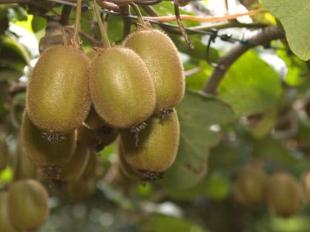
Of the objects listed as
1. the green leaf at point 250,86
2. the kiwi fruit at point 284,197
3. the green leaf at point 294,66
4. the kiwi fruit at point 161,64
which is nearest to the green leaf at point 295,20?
the kiwi fruit at point 161,64

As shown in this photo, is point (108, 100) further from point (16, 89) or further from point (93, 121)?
point (16, 89)

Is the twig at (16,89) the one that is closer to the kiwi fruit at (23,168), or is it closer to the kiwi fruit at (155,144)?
the kiwi fruit at (23,168)

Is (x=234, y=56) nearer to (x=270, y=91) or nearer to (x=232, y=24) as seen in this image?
(x=232, y=24)

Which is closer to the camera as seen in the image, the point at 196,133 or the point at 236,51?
the point at 236,51

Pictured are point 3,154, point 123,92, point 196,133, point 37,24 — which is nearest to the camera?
point 123,92

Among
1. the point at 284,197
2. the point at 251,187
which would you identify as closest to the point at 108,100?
the point at 284,197

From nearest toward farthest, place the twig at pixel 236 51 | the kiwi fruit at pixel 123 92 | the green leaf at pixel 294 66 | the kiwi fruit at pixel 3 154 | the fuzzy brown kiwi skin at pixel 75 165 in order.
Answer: the kiwi fruit at pixel 123 92, the fuzzy brown kiwi skin at pixel 75 165, the kiwi fruit at pixel 3 154, the twig at pixel 236 51, the green leaf at pixel 294 66

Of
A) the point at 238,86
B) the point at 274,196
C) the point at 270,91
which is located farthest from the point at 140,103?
the point at 274,196
